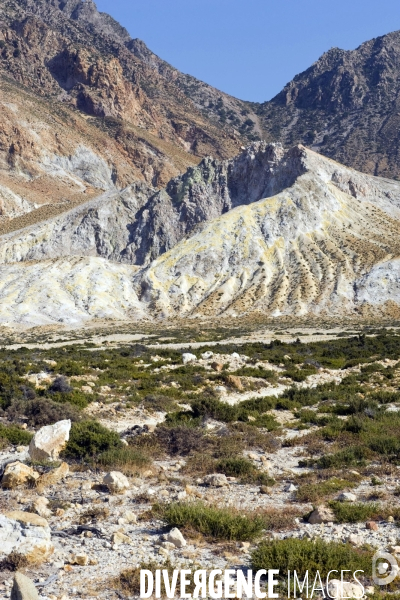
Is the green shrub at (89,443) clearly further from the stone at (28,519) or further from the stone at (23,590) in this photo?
the stone at (23,590)

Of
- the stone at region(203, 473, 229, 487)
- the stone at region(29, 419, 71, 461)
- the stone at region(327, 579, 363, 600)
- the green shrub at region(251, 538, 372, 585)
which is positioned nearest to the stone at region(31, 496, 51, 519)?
the stone at region(29, 419, 71, 461)

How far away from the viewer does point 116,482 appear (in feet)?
31.9

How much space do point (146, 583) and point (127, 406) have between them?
1196 cm

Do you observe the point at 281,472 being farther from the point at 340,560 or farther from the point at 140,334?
the point at 140,334

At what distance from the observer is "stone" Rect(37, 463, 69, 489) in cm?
995

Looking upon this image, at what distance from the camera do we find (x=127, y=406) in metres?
18.2

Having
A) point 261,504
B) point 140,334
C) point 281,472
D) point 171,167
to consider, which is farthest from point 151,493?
point 171,167

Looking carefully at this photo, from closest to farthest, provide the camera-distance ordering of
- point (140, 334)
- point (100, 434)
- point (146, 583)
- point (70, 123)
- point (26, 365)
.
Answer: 1. point (146, 583)
2. point (100, 434)
3. point (26, 365)
4. point (140, 334)
5. point (70, 123)

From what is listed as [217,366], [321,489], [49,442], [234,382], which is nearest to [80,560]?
[321,489]

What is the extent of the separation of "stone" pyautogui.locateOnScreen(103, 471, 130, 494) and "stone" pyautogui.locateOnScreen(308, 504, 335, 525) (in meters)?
3.44

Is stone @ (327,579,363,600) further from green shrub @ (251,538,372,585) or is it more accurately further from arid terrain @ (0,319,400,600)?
green shrub @ (251,538,372,585)

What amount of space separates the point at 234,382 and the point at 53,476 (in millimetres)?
13076

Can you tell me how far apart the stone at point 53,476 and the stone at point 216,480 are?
2.77m

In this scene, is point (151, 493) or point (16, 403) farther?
point (16, 403)
